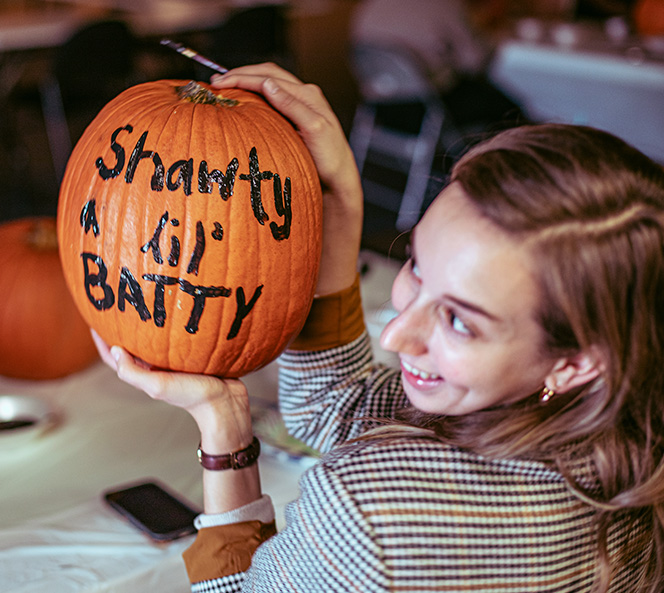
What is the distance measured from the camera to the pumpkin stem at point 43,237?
1315 mm

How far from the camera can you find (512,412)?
76 centimetres

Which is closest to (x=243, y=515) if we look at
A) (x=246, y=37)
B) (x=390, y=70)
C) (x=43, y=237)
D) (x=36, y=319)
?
(x=36, y=319)

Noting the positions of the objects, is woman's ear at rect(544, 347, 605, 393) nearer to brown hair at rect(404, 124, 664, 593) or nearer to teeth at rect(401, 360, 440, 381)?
brown hair at rect(404, 124, 664, 593)

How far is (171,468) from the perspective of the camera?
3.53 ft

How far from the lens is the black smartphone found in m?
0.92

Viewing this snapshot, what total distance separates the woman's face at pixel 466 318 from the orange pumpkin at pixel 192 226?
0.60 feet

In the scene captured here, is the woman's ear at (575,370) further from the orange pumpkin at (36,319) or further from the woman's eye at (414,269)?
the orange pumpkin at (36,319)

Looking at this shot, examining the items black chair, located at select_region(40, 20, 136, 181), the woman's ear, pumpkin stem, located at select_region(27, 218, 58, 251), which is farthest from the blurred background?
the woman's ear

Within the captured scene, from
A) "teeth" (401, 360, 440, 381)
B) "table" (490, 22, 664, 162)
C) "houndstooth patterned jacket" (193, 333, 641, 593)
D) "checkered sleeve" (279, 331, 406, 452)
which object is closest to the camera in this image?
"houndstooth patterned jacket" (193, 333, 641, 593)

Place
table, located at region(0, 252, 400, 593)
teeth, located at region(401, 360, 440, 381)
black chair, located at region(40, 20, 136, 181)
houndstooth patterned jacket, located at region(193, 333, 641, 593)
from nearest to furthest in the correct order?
1. houndstooth patterned jacket, located at region(193, 333, 641, 593)
2. teeth, located at region(401, 360, 440, 381)
3. table, located at region(0, 252, 400, 593)
4. black chair, located at region(40, 20, 136, 181)

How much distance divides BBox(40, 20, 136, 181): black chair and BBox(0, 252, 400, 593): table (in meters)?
2.74

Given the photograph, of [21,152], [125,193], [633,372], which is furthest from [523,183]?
[21,152]

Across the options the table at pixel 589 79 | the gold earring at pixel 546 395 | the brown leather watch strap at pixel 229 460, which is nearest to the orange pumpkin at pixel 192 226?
the brown leather watch strap at pixel 229 460

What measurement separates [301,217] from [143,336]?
0.80 ft
